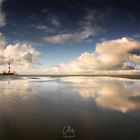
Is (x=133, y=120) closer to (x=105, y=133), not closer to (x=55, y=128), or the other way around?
(x=105, y=133)

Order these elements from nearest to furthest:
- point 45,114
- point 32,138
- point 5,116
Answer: point 32,138 → point 5,116 → point 45,114

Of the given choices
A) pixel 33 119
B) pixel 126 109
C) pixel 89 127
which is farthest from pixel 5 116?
pixel 126 109

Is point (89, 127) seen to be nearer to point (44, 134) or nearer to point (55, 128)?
point (55, 128)

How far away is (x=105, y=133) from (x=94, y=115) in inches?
77.5

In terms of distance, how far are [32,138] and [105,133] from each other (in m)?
2.14

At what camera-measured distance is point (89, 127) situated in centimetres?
539

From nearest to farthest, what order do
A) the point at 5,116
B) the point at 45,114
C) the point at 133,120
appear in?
the point at 133,120 < the point at 5,116 < the point at 45,114

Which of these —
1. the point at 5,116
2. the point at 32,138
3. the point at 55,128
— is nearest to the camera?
the point at 32,138

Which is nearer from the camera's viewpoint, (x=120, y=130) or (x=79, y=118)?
(x=120, y=130)

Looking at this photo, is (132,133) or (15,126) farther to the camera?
(15,126)

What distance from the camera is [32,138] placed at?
4.50 m

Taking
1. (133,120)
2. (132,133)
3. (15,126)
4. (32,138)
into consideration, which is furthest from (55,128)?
(133,120)

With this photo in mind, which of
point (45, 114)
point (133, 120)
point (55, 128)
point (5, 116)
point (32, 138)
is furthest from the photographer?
point (45, 114)

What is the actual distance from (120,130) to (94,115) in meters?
1.85
